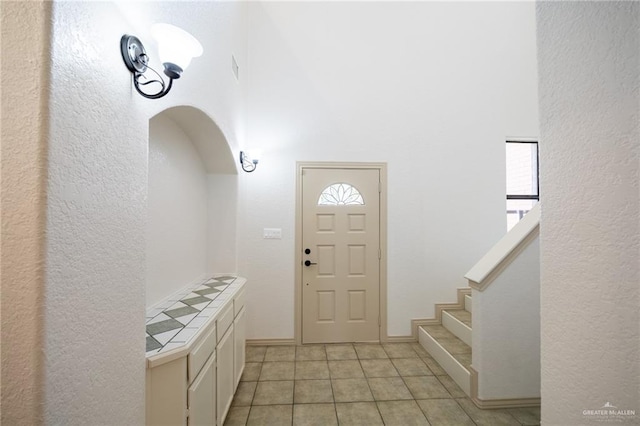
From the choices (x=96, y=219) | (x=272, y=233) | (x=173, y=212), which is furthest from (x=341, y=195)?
(x=96, y=219)

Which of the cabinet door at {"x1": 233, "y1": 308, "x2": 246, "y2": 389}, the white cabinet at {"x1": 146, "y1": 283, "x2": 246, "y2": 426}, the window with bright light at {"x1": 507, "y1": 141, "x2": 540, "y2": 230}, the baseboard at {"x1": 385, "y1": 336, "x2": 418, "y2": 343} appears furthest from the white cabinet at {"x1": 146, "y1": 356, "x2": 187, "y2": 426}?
the window with bright light at {"x1": 507, "y1": 141, "x2": 540, "y2": 230}

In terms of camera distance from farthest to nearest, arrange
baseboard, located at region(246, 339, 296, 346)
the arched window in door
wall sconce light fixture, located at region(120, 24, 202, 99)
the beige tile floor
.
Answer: the arched window in door, baseboard, located at region(246, 339, 296, 346), the beige tile floor, wall sconce light fixture, located at region(120, 24, 202, 99)

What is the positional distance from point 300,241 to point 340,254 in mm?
506

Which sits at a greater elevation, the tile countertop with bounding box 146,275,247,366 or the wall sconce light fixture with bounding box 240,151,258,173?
the wall sconce light fixture with bounding box 240,151,258,173

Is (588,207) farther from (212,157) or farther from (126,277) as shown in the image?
(212,157)

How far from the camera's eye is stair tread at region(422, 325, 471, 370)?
233 cm

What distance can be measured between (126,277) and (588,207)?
149cm

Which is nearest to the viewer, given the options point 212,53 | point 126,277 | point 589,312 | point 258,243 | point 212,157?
point 589,312

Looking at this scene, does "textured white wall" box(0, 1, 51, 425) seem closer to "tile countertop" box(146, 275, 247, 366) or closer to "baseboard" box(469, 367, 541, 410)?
"tile countertop" box(146, 275, 247, 366)

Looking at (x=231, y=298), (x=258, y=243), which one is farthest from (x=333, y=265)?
(x=231, y=298)

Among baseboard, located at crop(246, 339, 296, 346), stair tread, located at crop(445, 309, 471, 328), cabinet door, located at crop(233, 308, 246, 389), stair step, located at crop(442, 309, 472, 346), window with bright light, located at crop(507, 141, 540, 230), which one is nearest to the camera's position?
cabinet door, located at crop(233, 308, 246, 389)

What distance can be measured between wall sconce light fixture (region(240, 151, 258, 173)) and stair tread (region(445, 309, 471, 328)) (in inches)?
110

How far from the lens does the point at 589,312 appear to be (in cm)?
68

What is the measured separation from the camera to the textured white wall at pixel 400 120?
119 inches
